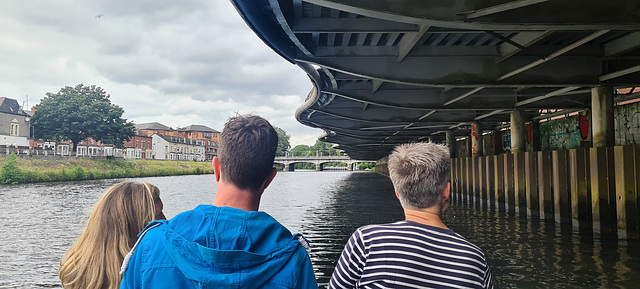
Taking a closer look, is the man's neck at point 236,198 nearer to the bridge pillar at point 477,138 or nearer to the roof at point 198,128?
the bridge pillar at point 477,138

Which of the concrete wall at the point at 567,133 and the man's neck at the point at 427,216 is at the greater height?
the concrete wall at the point at 567,133

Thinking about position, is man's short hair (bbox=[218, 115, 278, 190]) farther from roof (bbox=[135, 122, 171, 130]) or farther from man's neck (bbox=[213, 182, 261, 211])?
roof (bbox=[135, 122, 171, 130])

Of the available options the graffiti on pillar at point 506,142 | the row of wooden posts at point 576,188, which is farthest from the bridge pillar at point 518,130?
the graffiti on pillar at point 506,142

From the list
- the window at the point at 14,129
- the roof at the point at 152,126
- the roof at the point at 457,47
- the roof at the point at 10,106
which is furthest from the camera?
the roof at the point at 152,126

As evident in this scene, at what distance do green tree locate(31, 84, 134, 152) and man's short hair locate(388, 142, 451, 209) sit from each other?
74288 mm

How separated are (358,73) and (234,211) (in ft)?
37.9

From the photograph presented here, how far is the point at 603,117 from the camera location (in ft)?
44.6

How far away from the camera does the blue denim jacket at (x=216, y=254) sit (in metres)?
1.53

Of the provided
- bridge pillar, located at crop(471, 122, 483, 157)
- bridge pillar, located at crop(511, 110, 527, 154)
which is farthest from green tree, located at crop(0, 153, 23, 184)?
bridge pillar, located at crop(511, 110, 527, 154)

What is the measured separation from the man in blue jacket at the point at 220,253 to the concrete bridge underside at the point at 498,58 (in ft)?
20.2

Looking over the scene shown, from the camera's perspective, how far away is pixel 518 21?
28.0 feet

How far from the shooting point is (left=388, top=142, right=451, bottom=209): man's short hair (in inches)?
88.6

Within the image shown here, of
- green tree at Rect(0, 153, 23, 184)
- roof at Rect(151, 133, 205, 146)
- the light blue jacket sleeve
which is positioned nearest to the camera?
the light blue jacket sleeve

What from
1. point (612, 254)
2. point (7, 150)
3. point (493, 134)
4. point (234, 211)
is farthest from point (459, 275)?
point (7, 150)
